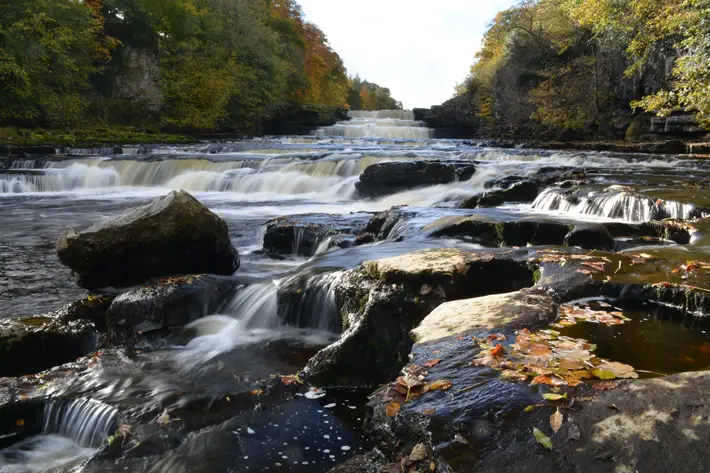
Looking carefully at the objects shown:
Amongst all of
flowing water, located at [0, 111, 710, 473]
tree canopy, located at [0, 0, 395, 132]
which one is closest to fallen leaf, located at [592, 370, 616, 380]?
flowing water, located at [0, 111, 710, 473]

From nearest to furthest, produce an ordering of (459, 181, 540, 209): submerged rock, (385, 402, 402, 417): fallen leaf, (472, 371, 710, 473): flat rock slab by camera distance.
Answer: (472, 371, 710, 473): flat rock slab < (385, 402, 402, 417): fallen leaf < (459, 181, 540, 209): submerged rock

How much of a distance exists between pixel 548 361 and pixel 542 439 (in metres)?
0.75

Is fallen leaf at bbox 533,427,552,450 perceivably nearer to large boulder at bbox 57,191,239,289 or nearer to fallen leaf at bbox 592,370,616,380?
fallen leaf at bbox 592,370,616,380

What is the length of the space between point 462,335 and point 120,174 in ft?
62.2

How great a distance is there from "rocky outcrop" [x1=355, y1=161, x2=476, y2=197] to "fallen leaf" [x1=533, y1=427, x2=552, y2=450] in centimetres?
1280

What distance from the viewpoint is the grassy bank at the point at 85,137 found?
73.4ft

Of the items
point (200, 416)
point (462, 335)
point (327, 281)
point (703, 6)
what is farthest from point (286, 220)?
point (703, 6)

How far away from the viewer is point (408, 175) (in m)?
15.0

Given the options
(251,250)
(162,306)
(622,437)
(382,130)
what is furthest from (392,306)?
(382,130)

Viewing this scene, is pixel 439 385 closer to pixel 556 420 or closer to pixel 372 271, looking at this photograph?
pixel 556 420

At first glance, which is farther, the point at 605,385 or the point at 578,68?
the point at 578,68

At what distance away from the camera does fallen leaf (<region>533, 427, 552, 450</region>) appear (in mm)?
2215

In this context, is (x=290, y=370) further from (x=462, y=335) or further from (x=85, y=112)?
(x=85, y=112)

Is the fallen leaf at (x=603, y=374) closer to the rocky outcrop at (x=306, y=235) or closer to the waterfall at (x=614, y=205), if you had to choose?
the rocky outcrop at (x=306, y=235)
